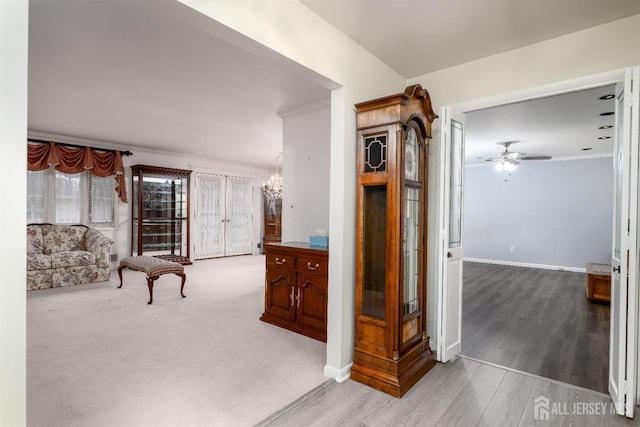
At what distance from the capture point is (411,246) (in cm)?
269

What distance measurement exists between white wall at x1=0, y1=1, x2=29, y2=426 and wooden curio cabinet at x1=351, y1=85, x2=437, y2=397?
1.98 meters

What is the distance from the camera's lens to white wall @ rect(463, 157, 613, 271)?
7.04 meters

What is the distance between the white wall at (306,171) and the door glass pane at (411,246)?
4.89 feet

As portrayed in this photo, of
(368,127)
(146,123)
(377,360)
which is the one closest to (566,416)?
(377,360)

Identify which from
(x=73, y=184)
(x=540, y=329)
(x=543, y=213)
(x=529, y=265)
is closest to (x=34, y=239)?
(x=73, y=184)

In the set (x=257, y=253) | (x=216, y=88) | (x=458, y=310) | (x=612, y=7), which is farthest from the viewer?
(x=257, y=253)

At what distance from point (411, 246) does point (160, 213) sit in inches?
256

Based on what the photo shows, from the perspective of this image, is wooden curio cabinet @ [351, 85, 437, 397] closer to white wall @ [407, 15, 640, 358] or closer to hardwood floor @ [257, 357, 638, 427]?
hardwood floor @ [257, 357, 638, 427]

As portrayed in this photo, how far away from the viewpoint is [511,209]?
8102 millimetres

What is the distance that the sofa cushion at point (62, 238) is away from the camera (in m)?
5.71

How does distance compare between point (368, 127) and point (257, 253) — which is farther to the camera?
point (257, 253)

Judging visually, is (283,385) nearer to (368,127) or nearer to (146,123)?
(368,127)

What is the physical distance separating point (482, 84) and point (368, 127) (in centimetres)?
120

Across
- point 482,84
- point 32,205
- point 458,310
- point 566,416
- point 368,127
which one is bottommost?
point 566,416
